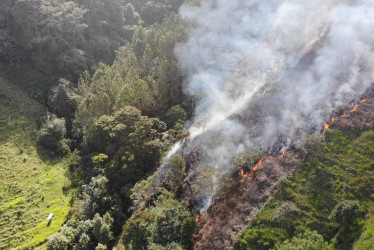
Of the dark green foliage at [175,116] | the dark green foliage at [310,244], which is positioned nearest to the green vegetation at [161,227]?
the dark green foliage at [310,244]

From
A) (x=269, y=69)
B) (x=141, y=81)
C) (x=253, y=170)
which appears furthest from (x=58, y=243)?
(x=269, y=69)

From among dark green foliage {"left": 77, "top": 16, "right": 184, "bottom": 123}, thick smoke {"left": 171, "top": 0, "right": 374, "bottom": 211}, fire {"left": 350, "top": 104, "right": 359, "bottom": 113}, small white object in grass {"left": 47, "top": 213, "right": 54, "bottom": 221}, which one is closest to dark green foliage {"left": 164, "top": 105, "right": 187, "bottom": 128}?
thick smoke {"left": 171, "top": 0, "right": 374, "bottom": 211}

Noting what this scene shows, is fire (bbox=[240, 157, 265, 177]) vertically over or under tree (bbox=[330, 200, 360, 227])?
over

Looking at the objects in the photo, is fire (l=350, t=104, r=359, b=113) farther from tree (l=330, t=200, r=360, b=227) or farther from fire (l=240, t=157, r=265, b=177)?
tree (l=330, t=200, r=360, b=227)

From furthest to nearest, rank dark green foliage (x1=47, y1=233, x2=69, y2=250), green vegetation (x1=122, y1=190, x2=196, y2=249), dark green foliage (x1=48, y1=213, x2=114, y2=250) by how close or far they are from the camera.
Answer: dark green foliage (x1=47, y1=233, x2=69, y2=250) < dark green foliage (x1=48, y1=213, x2=114, y2=250) < green vegetation (x1=122, y1=190, x2=196, y2=249)

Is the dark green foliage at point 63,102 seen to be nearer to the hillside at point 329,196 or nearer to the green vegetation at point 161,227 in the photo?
the green vegetation at point 161,227

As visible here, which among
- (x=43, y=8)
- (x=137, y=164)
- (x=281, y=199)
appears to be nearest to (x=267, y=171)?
(x=281, y=199)
